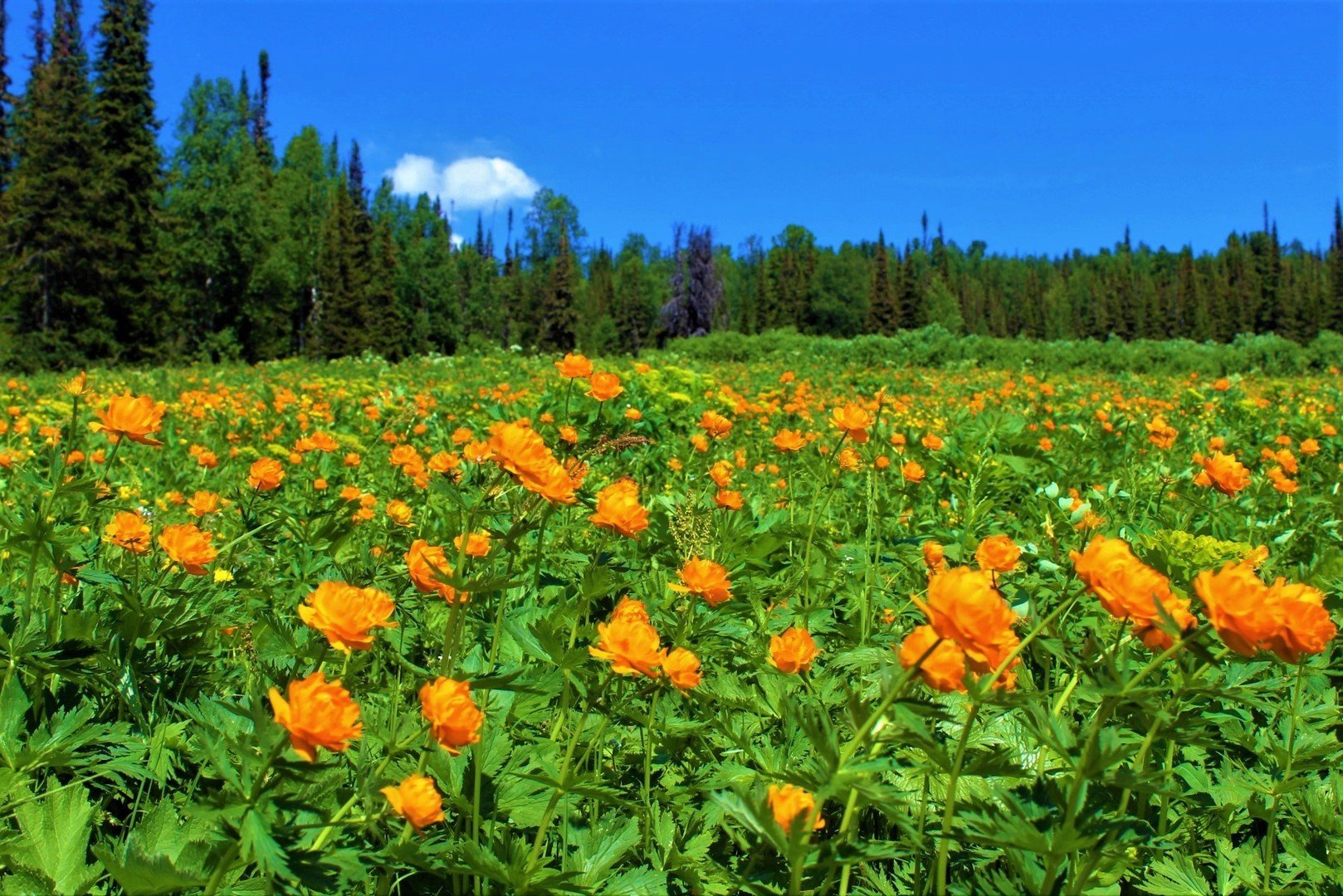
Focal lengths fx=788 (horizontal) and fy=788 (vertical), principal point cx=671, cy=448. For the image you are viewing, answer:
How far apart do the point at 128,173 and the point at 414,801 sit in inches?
1110

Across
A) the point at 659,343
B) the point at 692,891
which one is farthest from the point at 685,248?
the point at 692,891

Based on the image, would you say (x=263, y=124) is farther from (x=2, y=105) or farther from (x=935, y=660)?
(x=935, y=660)

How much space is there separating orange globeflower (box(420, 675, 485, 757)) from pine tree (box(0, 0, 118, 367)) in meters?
24.9

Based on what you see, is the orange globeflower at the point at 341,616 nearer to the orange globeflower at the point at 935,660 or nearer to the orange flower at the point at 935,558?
the orange globeflower at the point at 935,660

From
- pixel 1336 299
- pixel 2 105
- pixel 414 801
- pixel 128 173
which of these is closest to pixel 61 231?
pixel 128 173

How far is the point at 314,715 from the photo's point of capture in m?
0.73

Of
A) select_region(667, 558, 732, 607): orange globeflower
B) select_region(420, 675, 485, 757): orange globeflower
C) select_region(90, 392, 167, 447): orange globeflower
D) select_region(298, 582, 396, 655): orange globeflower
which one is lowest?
select_region(420, 675, 485, 757): orange globeflower

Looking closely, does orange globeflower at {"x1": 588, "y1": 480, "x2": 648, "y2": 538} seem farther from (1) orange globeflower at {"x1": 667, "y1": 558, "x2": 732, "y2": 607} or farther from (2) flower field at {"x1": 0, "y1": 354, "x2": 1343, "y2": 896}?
(1) orange globeflower at {"x1": 667, "y1": 558, "x2": 732, "y2": 607}

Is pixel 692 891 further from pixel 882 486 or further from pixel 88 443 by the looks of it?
pixel 88 443

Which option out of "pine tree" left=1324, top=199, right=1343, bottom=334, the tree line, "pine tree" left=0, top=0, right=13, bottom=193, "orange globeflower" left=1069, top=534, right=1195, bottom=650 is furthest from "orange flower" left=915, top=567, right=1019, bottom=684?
"pine tree" left=1324, top=199, right=1343, bottom=334

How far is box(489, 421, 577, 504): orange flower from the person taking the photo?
3.58 feet

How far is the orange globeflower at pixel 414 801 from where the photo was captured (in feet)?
2.67

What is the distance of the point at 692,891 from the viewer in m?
1.16

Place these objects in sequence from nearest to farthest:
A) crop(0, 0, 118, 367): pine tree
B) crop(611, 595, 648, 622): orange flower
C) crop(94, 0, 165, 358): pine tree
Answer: crop(611, 595, 648, 622): orange flower < crop(0, 0, 118, 367): pine tree < crop(94, 0, 165, 358): pine tree
